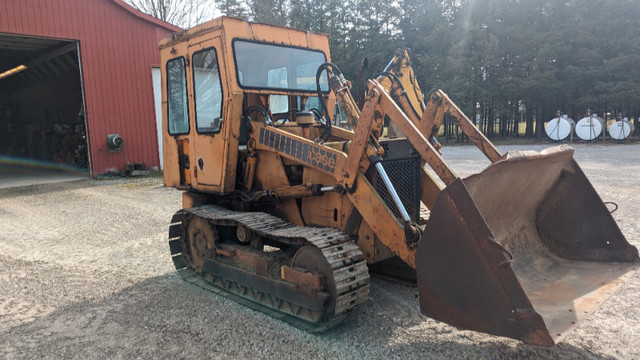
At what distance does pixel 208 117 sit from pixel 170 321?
2.18 meters

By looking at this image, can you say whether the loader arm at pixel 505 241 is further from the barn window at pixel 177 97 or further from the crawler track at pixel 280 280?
the barn window at pixel 177 97

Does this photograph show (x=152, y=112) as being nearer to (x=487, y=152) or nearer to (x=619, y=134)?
(x=487, y=152)

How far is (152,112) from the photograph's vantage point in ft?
50.7

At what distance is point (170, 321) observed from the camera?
4129 millimetres

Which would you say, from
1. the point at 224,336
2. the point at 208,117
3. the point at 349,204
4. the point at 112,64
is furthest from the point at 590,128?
the point at 224,336

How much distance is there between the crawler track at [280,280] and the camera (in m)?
3.60

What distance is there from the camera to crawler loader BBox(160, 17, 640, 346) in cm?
290

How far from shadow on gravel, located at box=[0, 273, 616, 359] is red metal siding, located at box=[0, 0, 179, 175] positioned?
11138 mm

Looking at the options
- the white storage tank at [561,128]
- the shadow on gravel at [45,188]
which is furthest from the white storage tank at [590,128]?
the shadow on gravel at [45,188]

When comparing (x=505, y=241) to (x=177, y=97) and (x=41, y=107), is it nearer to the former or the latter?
(x=177, y=97)

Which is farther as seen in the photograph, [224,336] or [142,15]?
[142,15]

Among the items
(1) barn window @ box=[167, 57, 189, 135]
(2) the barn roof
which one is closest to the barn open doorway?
(2) the barn roof

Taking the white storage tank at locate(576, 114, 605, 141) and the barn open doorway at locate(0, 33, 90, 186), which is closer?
the barn open doorway at locate(0, 33, 90, 186)

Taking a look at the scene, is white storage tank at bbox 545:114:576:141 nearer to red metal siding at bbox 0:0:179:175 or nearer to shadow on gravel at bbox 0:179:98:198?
red metal siding at bbox 0:0:179:175
